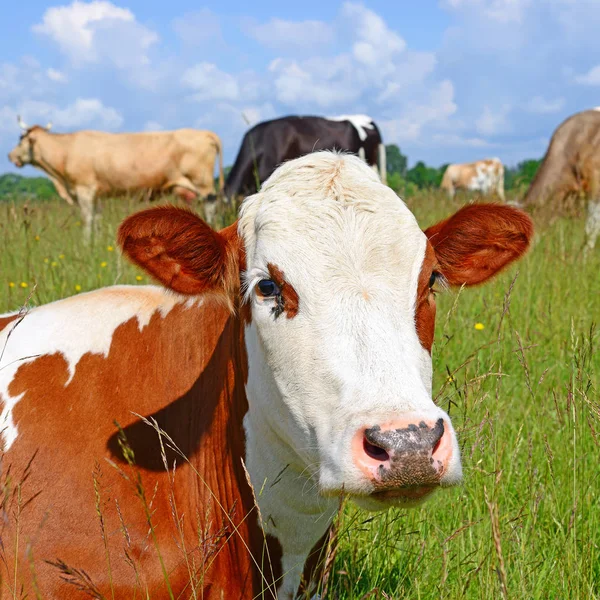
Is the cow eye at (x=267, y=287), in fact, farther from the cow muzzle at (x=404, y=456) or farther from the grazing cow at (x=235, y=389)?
the cow muzzle at (x=404, y=456)

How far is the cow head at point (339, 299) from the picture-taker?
1.98 meters

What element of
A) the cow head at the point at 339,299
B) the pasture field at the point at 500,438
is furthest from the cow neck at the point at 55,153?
the cow head at the point at 339,299

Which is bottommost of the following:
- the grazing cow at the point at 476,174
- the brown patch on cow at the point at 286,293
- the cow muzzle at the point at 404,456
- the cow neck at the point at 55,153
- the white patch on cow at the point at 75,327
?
the cow muzzle at the point at 404,456

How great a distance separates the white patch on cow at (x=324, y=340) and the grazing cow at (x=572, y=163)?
10.6 metres

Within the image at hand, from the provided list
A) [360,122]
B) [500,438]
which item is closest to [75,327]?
[500,438]

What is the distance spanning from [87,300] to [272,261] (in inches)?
44.0

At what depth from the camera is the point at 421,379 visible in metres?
2.14

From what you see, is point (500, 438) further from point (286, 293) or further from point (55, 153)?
point (55, 153)

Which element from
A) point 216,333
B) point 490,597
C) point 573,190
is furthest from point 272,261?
point 573,190

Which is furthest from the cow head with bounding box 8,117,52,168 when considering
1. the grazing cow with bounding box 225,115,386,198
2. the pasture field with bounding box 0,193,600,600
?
the pasture field with bounding box 0,193,600,600

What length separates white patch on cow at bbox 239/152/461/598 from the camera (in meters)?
2.07

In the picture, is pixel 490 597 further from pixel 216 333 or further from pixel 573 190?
pixel 573 190

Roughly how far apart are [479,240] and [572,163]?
11.1m

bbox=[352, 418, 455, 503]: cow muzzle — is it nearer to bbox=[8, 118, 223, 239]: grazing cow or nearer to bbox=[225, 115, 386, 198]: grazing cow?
bbox=[225, 115, 386, 198]: grazing cow
